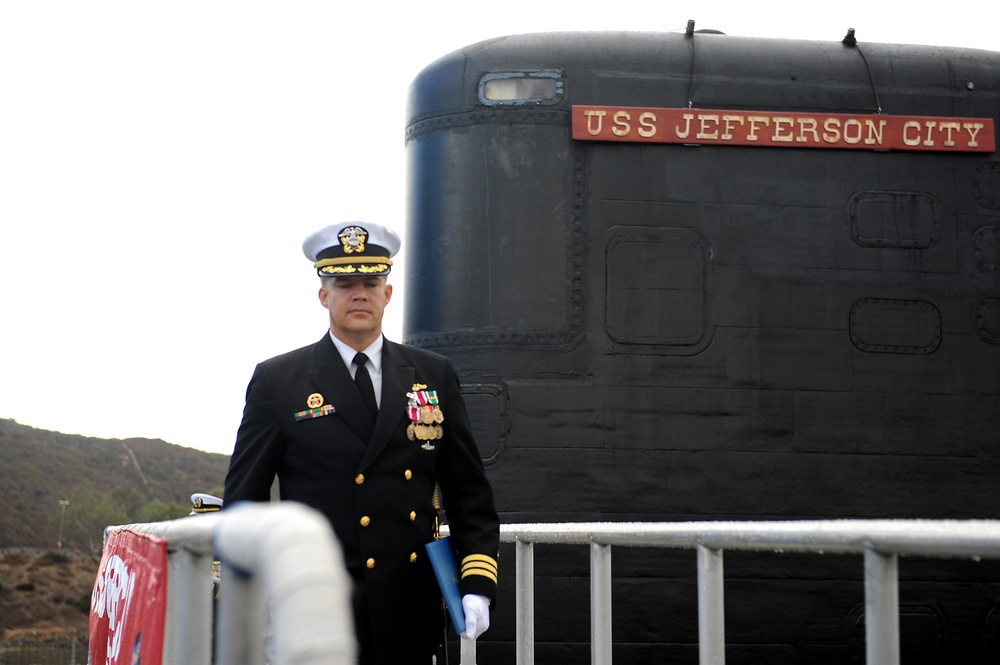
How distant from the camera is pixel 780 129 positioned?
6.84m

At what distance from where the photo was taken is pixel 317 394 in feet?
11.3

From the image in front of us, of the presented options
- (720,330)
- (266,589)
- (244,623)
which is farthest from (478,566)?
(720,330)

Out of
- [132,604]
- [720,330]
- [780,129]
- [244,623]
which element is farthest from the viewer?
[780,129]

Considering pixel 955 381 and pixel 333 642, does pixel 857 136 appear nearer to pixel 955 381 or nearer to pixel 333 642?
pixel 955 381

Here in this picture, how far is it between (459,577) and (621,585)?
3.22m

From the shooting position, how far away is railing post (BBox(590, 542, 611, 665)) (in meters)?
3.55

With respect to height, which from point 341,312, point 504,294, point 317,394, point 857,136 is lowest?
point 317,394

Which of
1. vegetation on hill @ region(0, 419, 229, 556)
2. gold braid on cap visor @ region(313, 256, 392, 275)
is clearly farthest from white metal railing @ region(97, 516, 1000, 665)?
vegetation on hill @ region(0, 419, 229, 556)

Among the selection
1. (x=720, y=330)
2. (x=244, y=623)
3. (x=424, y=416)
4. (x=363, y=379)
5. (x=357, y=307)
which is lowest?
(x=244, y=623)

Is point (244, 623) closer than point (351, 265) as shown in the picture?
Yes

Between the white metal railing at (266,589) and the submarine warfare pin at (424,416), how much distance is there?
1.26 m

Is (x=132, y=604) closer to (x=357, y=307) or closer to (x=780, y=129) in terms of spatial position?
(x=357, y=307)

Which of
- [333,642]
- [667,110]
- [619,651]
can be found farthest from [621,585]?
[333,642]

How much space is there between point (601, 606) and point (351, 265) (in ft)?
3.93
